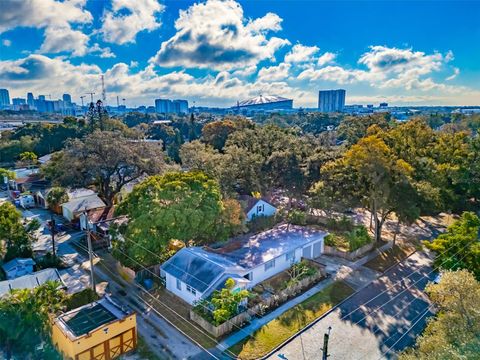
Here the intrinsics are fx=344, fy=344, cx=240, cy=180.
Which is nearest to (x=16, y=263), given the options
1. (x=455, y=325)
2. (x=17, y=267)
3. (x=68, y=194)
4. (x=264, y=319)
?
(x=17, y=267)

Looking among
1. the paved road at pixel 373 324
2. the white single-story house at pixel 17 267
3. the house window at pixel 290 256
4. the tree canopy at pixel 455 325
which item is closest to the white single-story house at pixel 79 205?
the white single-story house at pixel 17 267

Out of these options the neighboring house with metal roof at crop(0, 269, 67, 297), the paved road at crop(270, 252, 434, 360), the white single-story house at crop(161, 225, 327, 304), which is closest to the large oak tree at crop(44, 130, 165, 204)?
the neighboring house with metal roof at crop(0, 269, 67, 297)

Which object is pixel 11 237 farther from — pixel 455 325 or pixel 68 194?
pixel 455 325

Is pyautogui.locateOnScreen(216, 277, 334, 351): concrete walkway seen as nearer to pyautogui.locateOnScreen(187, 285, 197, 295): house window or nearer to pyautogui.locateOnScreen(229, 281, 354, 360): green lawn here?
pyautogui.locateOnScreen(229, 281, 354, 360): green lawn

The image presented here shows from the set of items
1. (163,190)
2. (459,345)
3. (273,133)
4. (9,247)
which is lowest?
(9,247)

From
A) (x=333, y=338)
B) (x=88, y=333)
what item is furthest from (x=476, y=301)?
(x=88, y=333)

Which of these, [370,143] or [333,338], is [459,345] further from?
[370,143]
